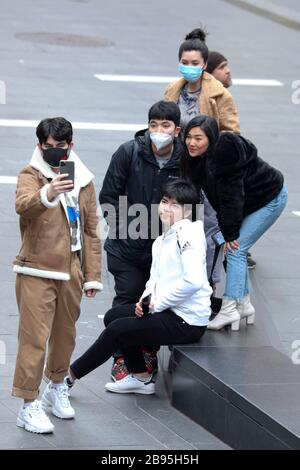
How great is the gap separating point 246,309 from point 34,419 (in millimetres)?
1987

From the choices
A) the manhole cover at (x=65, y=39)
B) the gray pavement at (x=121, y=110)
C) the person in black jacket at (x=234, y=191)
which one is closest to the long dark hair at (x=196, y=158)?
the person in black jacket at (x=234, y=191)

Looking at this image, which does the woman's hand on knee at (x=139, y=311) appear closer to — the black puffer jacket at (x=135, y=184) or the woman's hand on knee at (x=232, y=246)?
the black puffer jacket at (x=135, y=184)

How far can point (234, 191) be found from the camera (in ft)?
26.8

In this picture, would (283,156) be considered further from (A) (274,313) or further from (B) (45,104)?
(A) (274,313)

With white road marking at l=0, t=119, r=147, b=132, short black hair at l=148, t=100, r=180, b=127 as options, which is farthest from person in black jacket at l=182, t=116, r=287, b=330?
white road marking at l=0, t=119, r=147, b=132

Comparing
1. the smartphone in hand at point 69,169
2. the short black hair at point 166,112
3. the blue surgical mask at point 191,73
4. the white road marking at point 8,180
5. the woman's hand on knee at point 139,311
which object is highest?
the blue surgical mask at point 191,73

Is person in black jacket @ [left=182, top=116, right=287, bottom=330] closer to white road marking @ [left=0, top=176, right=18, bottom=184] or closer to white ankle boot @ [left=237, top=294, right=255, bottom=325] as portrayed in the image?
white ankle boot @ [left=237, top=294, right=255, bottom=325]

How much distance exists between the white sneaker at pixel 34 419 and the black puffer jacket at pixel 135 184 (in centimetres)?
143

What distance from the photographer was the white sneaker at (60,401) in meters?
7.57

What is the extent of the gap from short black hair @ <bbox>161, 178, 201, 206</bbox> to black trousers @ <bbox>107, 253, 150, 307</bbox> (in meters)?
0.78

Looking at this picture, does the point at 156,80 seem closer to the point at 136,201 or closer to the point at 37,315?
the point at 136,201

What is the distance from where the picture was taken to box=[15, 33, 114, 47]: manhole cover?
20484 mm

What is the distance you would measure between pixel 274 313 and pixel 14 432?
316 centimetres
